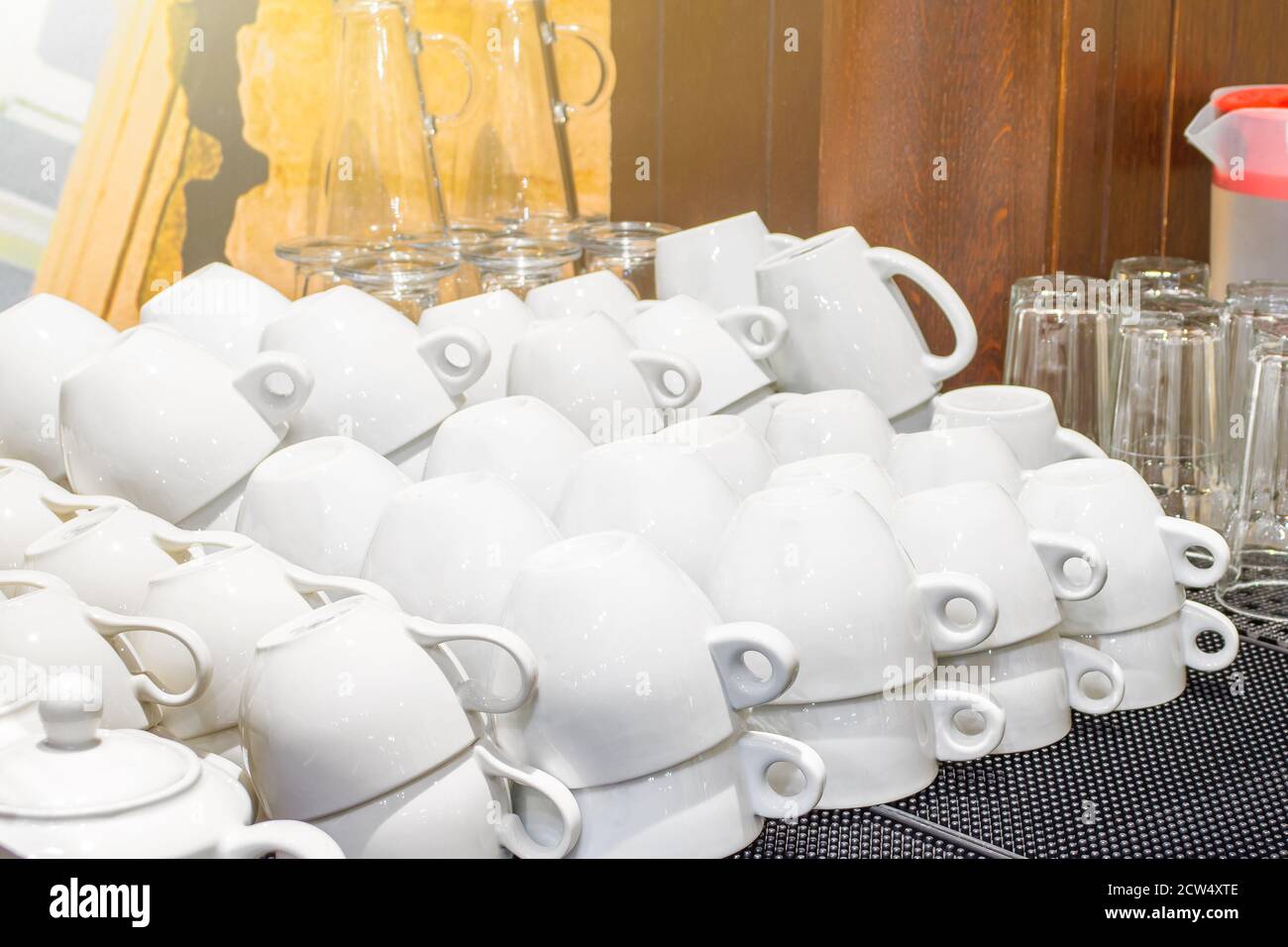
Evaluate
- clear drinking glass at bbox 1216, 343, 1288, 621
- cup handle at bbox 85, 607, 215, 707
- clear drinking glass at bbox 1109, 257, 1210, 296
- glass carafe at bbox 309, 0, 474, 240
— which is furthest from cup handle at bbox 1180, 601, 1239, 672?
glass carafe at bbox 309, 0, 474, 240

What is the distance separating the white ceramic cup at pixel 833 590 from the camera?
26.0 inches

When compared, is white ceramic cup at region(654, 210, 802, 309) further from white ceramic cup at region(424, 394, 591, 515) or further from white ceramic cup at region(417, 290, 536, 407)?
white ceramic cup at region(424, 394, 591, 515)

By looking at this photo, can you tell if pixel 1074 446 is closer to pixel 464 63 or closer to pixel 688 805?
pixel 688 805

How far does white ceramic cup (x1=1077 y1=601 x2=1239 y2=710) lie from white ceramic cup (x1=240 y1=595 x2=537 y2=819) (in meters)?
0.37

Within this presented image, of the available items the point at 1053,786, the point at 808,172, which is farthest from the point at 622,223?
the point at 1053,786

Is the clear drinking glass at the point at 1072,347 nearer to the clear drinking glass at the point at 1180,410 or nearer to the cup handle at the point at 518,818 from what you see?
the clear drinking glass at the point at 1180,410

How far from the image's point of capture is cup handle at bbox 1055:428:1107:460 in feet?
3.19

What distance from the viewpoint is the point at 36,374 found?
101 cm

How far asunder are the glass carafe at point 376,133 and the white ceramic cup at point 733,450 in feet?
2.16

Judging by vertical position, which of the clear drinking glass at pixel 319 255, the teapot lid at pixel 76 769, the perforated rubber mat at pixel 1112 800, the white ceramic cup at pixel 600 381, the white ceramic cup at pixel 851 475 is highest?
the clear drinking glass at pixel 319 255

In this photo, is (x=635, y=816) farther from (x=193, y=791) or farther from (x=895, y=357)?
(x=895, y=357)

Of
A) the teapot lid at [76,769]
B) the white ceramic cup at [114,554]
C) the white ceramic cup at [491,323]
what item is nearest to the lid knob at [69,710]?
the teapot lid at [76,769]

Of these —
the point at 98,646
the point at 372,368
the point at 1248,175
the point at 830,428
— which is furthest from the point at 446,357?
the point at 1248,175

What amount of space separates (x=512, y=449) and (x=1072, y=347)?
0.49 m
